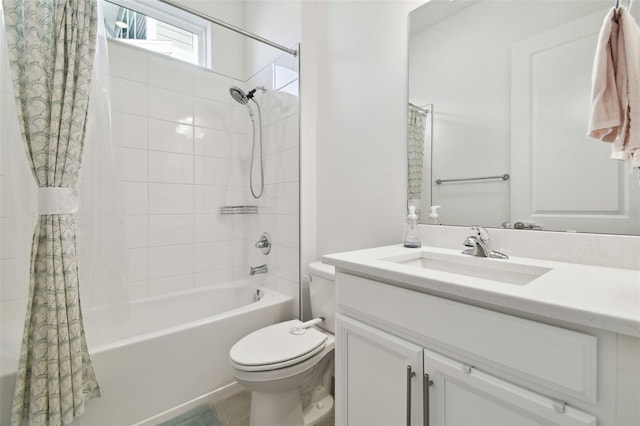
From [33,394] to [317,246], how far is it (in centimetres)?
135

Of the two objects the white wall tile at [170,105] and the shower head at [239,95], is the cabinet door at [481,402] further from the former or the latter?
the white wall tile at [170,105]

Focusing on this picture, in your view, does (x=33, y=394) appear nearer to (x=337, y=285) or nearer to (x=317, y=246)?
(x=337, y=285)

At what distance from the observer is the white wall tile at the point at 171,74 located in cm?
185

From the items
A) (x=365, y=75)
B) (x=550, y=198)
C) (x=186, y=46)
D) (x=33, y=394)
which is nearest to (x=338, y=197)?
(x=365, y=75)

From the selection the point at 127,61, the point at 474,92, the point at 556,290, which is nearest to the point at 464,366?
the point at 556,290

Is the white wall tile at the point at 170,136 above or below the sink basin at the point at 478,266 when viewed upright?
above

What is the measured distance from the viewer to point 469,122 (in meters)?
1.19

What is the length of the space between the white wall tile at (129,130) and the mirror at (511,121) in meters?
1.65

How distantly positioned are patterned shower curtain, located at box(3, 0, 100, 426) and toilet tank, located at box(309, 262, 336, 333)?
1.02 metres

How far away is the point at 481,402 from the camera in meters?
0.66

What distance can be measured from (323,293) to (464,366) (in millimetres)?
908

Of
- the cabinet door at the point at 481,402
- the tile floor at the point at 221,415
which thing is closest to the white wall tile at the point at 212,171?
the tile floor at the point at 221,415

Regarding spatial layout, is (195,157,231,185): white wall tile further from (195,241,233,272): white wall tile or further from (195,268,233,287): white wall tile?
(195,268,233,287): white wall tile

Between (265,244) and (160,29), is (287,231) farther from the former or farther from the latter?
(160,29)
